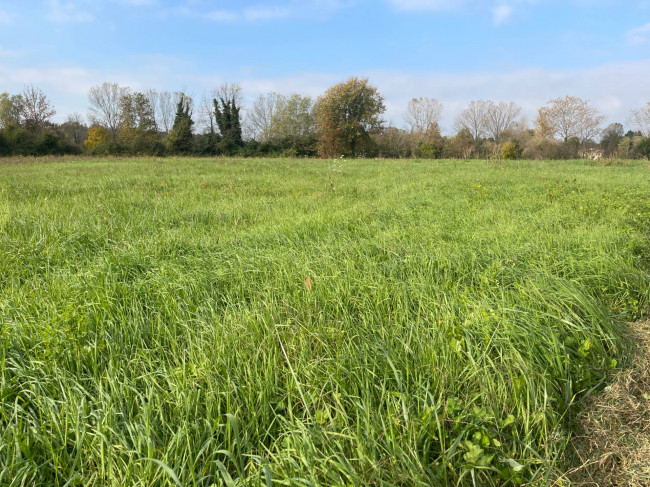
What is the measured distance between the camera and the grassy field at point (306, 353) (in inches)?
56.1

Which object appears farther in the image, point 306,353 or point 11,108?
point 11,108

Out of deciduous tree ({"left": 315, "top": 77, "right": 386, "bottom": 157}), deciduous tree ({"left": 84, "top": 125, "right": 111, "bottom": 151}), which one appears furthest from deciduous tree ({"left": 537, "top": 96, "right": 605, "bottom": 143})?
deciduous tree ({"left": 84, "top": 125, "right": 111, "bottom": 151})

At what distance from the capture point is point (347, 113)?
3516 centimetres

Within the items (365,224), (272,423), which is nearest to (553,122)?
(365,224)

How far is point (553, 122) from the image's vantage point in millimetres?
49062

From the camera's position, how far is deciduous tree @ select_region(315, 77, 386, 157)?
34.4m

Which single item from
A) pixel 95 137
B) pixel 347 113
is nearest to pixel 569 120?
pixel 347 113

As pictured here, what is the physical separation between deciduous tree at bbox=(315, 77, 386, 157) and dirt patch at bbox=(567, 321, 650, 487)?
3408cm

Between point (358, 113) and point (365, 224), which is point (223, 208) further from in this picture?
point (358, 113)

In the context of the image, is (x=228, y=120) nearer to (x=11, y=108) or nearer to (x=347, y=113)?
(x=347, y=113)

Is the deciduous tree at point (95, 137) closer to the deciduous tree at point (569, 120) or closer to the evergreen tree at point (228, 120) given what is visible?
the evergreen tree at point (228, 120)

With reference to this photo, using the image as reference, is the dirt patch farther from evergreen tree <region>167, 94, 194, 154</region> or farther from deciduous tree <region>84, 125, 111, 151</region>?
deciduous tree <region>84, 125, 111, 151</region>

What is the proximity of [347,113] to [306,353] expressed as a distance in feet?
118

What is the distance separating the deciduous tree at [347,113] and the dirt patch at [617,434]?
112ft
